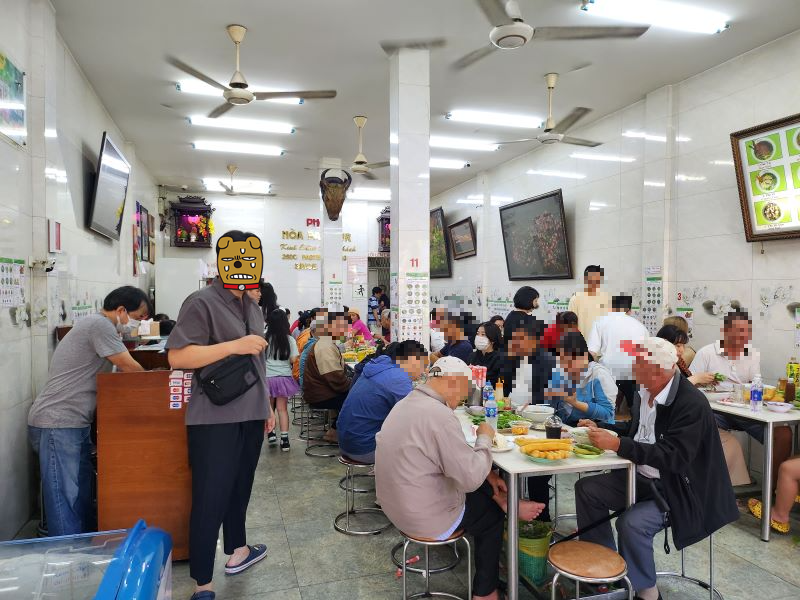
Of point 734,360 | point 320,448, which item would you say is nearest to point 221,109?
point 320,448

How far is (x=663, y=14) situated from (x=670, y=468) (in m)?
4.05

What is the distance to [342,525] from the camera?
386 centimetres

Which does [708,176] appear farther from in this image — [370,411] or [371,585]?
[371,585]

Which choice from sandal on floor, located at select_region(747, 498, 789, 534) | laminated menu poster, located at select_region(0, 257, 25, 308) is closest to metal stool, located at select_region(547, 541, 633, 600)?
sandal on floor, located at select_region(747, 498, 789, 534)

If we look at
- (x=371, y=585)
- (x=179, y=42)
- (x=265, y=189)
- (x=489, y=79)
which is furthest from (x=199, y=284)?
(x=371, y=585)

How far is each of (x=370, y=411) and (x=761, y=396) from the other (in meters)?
2.95

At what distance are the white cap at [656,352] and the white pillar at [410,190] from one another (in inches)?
115

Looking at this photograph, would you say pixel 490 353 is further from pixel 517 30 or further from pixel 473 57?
pixel 473 57

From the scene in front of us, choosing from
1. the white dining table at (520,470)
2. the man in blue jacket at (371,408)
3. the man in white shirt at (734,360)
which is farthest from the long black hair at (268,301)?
the man in white shirt at (734,360)

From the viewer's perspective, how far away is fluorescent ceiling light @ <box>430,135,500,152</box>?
321 inches

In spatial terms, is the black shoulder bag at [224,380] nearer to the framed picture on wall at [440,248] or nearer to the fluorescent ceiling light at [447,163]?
the fluorescent ceiling light at [447,163]

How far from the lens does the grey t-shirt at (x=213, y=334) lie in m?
2.70

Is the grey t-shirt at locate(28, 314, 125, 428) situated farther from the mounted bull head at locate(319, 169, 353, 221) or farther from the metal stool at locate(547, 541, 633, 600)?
the mounted bull head at locate(319, 169, 353, 221)

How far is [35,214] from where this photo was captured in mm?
4000
